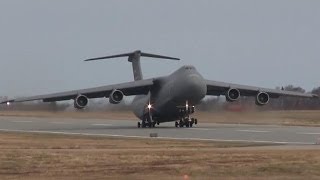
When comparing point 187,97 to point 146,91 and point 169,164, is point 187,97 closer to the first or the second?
point 146,91

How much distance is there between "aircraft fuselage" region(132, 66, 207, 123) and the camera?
138 feet

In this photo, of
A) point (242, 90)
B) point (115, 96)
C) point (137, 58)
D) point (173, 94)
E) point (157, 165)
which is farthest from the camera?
point (137, 58)

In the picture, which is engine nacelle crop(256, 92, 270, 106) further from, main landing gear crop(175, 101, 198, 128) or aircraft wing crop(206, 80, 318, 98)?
main landing gear crop(175, 101, 198, 128)

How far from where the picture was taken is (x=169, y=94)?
43.7 metres

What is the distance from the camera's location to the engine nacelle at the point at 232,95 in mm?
45938

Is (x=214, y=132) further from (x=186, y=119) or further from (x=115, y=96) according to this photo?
(x=115, y=96)

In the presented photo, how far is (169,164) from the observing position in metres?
16.5

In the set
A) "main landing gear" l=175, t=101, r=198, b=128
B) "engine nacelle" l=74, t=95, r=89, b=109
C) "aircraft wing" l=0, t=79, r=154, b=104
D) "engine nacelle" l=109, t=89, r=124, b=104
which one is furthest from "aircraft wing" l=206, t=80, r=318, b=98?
"engine nacelle" l=74, t=95, r=89, b=109

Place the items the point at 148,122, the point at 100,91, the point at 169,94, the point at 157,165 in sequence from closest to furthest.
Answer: the point at 157,165 → the point at 169,94 → the point at 100,91 → the point at 148,122

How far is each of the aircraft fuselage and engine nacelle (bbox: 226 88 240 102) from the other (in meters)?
3.31

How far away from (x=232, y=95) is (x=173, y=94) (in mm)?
5276

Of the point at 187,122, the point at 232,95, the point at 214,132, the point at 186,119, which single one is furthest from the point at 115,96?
the point at 214,132

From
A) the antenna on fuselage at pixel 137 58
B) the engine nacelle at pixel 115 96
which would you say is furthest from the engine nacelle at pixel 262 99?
the antenna on fuselage at pixel 137 58

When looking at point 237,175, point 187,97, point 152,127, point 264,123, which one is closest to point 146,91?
point 152,127
